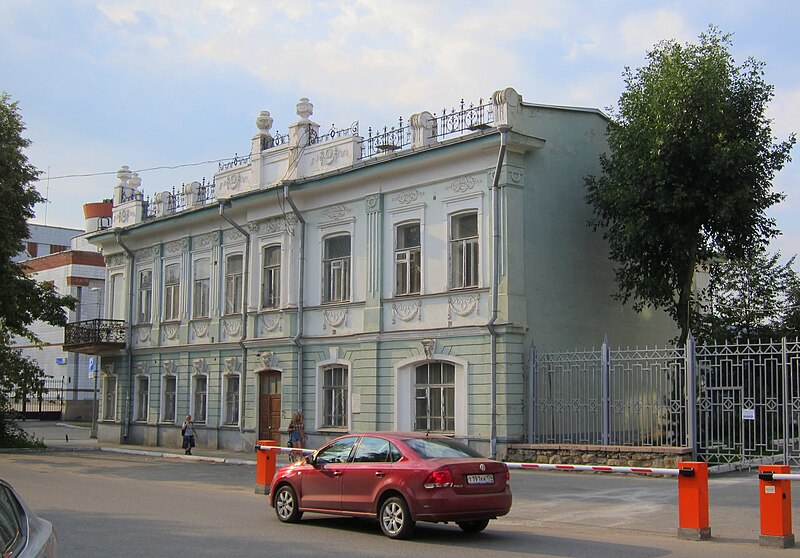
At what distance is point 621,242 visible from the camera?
23.7 meters

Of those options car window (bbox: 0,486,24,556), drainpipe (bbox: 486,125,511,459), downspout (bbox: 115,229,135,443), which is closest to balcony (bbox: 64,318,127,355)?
downspout (bbox: 115,229,135,443)

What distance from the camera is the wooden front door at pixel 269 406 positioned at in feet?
94.6

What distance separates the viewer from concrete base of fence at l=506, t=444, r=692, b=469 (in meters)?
19.5

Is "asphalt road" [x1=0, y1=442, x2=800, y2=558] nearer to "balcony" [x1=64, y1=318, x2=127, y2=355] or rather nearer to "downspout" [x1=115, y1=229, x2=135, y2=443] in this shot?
"downspout" [x1=115, y1=229, x2=135, y2=443]

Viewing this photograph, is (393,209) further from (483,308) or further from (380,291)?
(483,308)

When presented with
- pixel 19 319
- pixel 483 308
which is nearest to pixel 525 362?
pixel 483 308

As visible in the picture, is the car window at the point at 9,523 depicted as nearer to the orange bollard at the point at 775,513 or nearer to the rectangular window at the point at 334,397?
the orange bollard at the point at 775,513

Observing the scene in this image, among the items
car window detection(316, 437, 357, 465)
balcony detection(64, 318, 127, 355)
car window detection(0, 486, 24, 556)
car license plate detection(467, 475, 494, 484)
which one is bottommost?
car license plate detection(467, 475, 494, 484)

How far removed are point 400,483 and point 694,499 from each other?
12.3 feet

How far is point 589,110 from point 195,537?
58.5ft

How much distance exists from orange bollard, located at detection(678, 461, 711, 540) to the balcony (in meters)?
28.2

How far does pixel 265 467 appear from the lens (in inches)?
687

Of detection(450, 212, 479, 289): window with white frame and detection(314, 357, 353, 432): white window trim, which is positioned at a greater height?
detection(450, 212, 479, 289): window with white frame

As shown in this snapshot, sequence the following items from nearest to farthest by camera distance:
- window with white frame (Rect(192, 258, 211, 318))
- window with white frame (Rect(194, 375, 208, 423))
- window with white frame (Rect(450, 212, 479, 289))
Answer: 1. window with white frame (Rect(450, 212, 479, 289))
2. window with white frame (Rect(194, 375, 208, 423))
3. window with white frame (Rect(192, 258, 211, 318))
